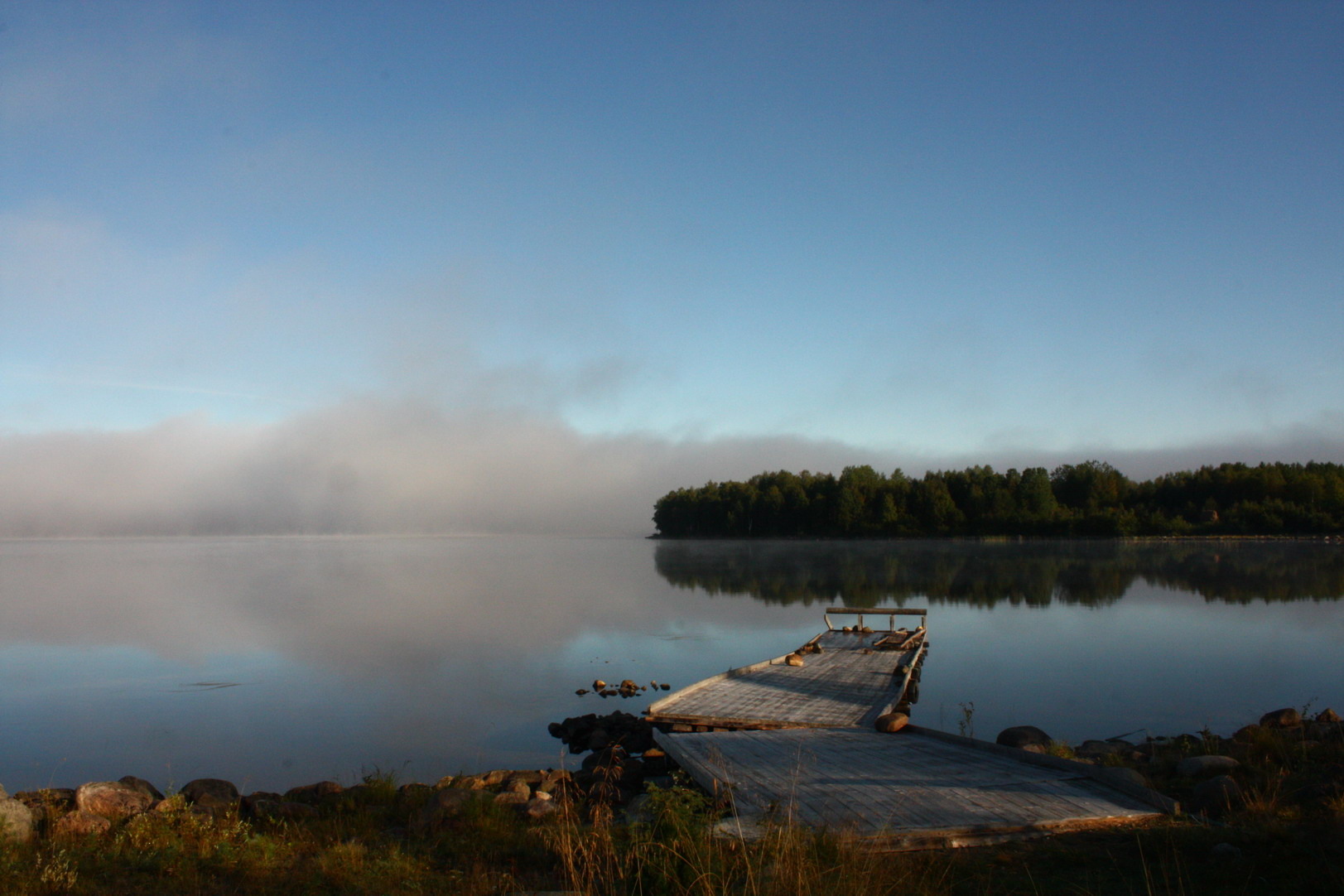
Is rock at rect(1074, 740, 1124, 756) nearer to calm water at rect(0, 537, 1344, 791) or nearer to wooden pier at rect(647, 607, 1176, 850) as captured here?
wooden pier at rect(647, 607, 1176, 850)

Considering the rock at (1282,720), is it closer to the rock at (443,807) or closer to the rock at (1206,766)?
the rock at (1206,766)

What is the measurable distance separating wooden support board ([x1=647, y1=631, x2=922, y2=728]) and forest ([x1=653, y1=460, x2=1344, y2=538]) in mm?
114298

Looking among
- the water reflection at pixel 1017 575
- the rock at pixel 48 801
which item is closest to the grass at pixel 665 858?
the rock at pixel 48 801

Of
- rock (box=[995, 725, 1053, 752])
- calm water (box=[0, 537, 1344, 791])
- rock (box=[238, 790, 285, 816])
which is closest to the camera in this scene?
rock (box=[238, 790, 285, 816])

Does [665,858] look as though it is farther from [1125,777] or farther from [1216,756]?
[1216,756]

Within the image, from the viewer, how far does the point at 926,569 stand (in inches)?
2501

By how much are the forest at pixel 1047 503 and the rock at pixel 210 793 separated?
414 ft

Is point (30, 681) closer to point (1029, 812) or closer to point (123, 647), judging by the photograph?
point (123, 647)

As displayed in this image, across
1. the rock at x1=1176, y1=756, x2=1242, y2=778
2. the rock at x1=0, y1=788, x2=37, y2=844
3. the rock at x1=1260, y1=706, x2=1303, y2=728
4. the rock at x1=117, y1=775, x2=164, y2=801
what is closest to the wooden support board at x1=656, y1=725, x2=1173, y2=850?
the rock at x1=1176, y1=756, x2=1242, y2=778

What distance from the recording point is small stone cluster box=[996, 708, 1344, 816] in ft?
27.2

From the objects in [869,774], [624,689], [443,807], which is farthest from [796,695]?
[443,807]

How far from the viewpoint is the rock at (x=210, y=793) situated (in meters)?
10.0

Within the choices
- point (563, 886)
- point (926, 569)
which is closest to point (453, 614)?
point (563, 886)

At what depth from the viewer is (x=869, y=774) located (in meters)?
9.46
